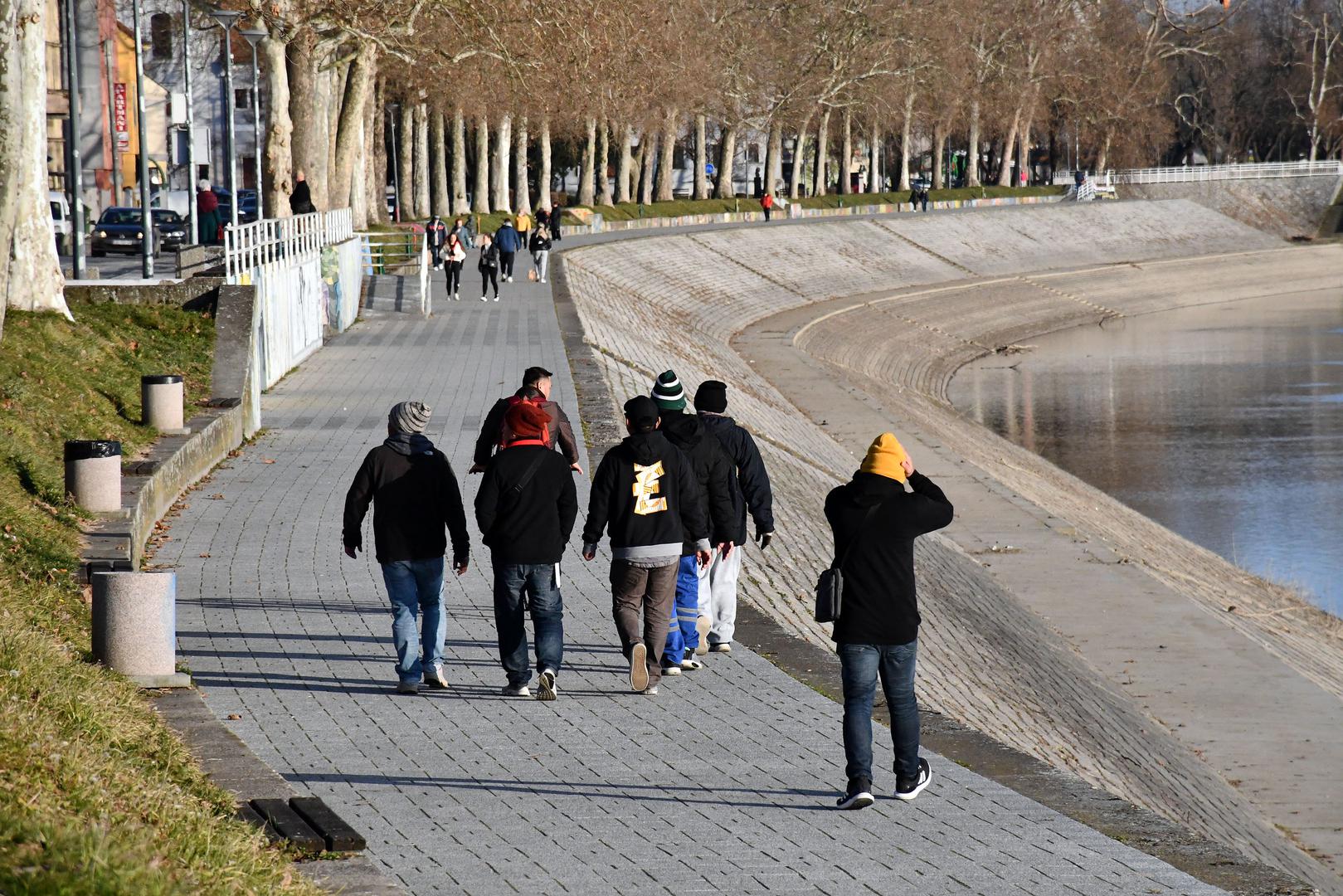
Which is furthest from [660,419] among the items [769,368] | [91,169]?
[91,169]

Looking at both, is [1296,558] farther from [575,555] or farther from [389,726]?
[389,726]

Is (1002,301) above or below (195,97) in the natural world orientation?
below

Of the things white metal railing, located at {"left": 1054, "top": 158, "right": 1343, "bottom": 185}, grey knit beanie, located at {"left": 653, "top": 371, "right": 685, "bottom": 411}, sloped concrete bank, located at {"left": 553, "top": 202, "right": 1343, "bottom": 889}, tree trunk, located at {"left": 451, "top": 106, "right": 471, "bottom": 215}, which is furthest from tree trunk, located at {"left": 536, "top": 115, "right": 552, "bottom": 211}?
grey knit beanie, located at {"left": 653, "top": 371, "right": 685, "bottom": 411}

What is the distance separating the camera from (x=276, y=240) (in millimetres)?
24641

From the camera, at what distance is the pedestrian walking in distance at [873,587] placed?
7.47 meters

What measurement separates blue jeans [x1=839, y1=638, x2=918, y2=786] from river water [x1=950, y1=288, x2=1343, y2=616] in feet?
50.5

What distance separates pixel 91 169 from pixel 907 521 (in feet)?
189

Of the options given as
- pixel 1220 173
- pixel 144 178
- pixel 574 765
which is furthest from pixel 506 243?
pixel 1220 173

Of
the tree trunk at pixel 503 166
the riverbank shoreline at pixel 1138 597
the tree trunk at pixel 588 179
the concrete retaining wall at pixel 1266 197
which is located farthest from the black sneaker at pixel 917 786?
the concrete retaining wall at pixel 1266 197

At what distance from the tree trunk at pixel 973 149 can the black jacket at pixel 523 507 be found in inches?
3115

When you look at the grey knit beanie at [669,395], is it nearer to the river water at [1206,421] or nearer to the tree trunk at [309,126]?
the river water at [1206,421]

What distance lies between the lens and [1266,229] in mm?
88625

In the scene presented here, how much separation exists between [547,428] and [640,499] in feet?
2.26

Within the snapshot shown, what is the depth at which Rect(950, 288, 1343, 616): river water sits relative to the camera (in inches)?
1037
